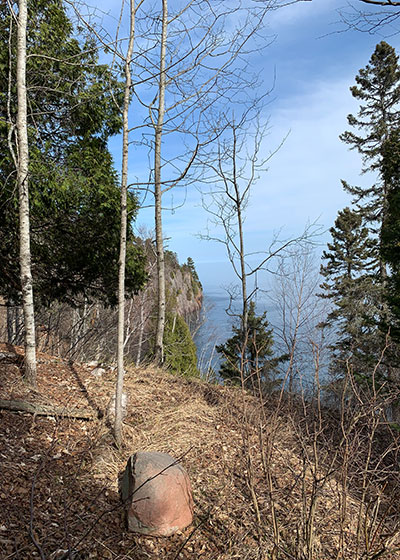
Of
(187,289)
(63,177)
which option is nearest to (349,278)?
(63,177)

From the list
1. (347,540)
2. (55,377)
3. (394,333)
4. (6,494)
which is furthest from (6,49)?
(394,333)

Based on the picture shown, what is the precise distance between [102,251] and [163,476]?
153 inches

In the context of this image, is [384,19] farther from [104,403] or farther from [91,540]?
[104,403]

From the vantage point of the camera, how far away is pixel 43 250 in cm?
590

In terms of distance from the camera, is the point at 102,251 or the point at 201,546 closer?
the point at 201,546

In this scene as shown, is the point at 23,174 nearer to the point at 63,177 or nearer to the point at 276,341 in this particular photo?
the point at 63,177

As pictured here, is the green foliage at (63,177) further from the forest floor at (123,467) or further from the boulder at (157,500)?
the boulder at (157,500)

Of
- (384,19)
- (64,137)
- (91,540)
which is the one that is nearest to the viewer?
(384,19)

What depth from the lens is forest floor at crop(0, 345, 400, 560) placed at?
2.60m

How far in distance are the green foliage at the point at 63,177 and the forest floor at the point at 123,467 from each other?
1.47 metres

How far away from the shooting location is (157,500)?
2941 mm

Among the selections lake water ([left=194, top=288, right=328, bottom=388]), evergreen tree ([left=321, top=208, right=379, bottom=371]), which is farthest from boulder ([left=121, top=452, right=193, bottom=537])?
evergreen tree ([left=321, top=208, right=379, bottom=371])

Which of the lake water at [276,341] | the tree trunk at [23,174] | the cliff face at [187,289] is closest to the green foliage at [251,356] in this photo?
the lake water at [276,341]

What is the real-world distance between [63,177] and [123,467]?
3859 mm
